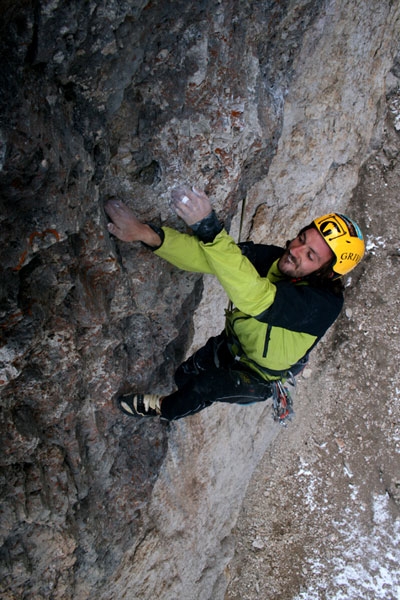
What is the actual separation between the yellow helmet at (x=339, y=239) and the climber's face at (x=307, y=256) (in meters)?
0.05

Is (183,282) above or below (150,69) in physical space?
below

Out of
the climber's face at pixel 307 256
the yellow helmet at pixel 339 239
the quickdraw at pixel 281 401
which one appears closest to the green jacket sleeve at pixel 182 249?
the climber's face at pixel 307 256

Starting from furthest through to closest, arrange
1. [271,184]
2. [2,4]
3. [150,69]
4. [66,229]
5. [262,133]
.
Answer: [271,184] → [262,133] → [150,69] → [66,229] → [2,4]

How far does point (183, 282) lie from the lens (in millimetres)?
4512

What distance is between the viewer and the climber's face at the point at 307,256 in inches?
159

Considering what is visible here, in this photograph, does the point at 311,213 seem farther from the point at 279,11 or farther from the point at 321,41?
the point at 279,11

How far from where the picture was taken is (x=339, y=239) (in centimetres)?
410

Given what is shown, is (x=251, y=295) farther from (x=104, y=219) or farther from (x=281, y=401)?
(x=281, y=401)

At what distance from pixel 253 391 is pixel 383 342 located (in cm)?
418

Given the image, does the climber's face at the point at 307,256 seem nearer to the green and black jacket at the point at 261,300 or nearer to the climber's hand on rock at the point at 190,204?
the green and black jacket at the point at 261,300

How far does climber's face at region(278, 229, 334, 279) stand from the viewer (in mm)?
4051

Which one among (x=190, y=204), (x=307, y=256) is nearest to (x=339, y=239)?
(x=307, y=256)

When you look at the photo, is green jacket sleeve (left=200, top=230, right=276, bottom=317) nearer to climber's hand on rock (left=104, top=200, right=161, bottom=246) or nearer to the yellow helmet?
climber's hand on rock (left=104, top=200, right=161, bottom=246)

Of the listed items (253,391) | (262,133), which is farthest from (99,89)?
(253,391)
